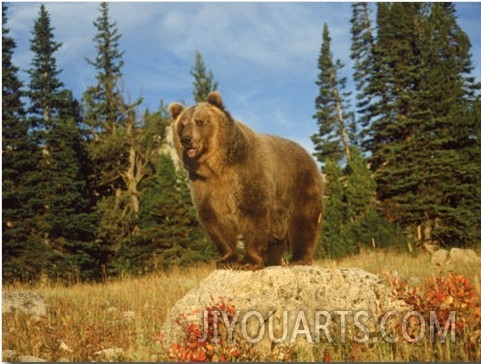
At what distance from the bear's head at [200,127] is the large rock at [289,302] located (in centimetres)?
133

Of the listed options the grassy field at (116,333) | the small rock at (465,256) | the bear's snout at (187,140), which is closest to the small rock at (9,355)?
the grassy field at (116,333)

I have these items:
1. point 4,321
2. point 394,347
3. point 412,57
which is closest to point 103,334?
point 4,321

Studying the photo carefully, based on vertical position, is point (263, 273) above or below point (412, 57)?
below

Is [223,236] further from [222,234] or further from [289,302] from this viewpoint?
[289,302]

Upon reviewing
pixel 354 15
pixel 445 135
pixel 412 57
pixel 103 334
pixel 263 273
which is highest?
pixel 354 15

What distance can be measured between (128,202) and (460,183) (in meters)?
16.9

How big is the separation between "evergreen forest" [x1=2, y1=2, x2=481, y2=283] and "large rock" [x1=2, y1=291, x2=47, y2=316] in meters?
9.82

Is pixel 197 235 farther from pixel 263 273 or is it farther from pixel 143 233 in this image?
pixel 263 273

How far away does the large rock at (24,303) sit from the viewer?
7.94 m

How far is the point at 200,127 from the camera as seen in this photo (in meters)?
5.27

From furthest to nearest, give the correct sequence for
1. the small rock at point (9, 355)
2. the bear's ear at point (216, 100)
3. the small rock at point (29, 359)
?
the bear's ear at point (216, 100), the small rock at point (9, 355), the small rock at point (29, 359)

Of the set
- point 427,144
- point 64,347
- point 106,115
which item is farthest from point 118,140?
point 64,347

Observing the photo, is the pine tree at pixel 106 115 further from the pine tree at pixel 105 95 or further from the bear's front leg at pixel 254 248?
the bear's front leg at pixel 254 248

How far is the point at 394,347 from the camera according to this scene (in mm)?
4645
